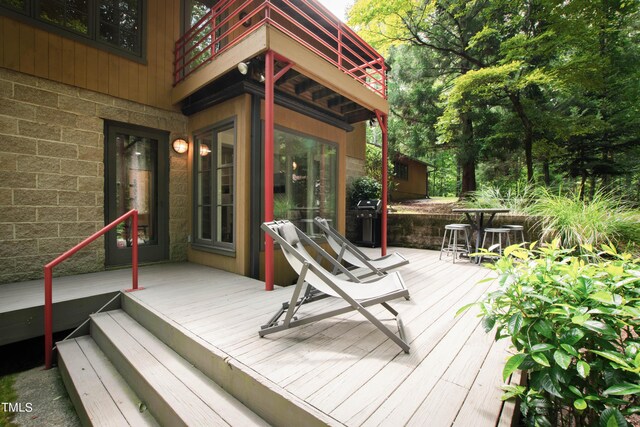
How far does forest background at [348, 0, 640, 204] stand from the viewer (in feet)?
23.1

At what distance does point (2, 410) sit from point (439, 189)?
30149 mm

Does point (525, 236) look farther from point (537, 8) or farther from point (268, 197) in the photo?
point (537, 8)

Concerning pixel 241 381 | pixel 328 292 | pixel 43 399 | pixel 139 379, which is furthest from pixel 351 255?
pixel 43 399

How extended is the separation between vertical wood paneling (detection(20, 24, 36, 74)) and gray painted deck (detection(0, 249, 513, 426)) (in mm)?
2797

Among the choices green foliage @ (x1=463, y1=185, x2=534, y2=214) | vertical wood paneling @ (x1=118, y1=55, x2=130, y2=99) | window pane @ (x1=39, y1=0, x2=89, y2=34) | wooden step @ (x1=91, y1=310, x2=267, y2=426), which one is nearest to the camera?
wooden step @ (x1=91, y1=310, x2=267, y2=426)

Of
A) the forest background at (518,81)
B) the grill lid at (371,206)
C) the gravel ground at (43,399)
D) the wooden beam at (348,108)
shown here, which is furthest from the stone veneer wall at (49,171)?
the forest background at (518,81)

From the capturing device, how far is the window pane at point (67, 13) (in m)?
3.71

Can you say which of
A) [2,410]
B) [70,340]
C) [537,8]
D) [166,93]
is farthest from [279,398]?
[537,8]

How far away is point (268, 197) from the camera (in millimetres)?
3324

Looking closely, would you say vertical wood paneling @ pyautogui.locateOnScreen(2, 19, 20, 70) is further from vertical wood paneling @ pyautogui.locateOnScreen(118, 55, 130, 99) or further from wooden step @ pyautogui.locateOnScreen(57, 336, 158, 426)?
wooden step @ pyautogui.locateOnScreen(57, 336, 158, 426)

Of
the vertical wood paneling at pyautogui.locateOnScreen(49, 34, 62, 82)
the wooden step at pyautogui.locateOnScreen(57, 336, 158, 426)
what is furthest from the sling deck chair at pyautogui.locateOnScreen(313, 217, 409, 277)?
the vertical wood paneling at pyautogui.locateOnScreen(49, 34, 62, 82)

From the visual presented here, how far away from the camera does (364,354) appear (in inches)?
74.3

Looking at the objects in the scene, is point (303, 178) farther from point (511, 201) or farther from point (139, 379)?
point (511, 201)

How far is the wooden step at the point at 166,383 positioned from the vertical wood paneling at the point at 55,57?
11.2 feet
